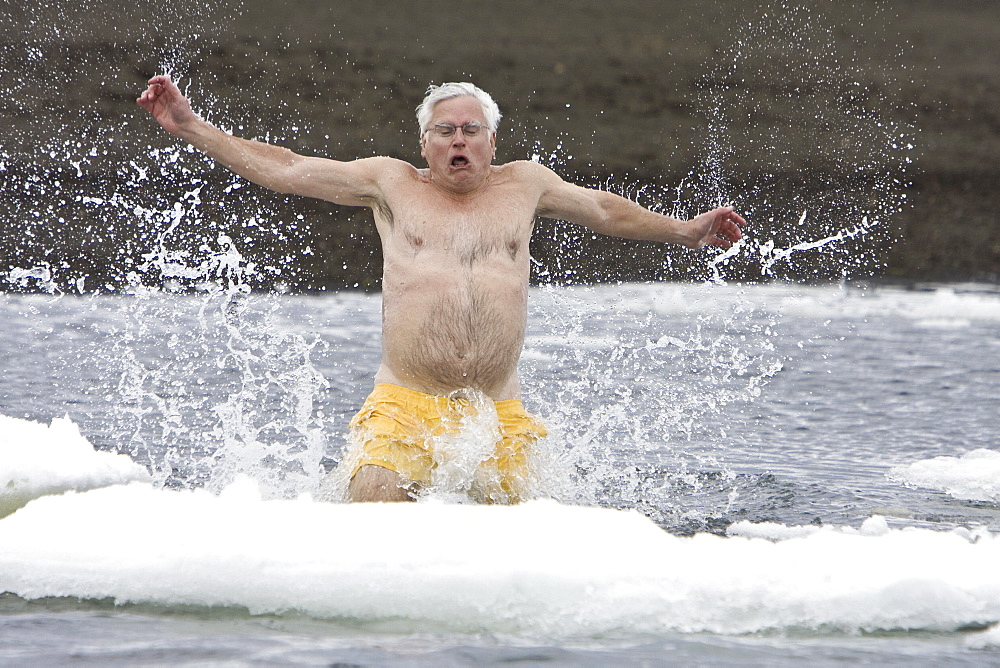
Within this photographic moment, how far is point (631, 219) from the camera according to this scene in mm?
4398

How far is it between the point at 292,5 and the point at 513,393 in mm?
14567

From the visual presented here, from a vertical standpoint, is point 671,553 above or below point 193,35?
below

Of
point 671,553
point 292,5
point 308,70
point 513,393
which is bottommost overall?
point 671,553

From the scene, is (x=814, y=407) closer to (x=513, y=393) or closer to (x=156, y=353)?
(x=513, y=393)

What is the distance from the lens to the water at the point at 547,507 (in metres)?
2.88

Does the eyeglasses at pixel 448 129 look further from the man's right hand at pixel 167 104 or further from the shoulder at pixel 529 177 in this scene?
the man's right hand at pixel 167 104

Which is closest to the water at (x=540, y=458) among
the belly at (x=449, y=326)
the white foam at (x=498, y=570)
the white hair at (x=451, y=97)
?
the white foam at (x=498, y=570)

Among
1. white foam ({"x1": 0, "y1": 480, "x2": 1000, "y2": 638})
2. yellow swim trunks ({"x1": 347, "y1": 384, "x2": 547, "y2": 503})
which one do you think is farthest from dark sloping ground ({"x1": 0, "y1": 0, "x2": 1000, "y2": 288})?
white foam ({"x1": 0, "y1": 480, "x2": 1000, "y2": 638})

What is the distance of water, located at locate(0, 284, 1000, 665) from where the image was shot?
2.88m

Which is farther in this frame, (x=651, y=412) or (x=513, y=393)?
(x=651, y=412)

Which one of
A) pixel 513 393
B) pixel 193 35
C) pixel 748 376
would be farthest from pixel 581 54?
pixel 513 393

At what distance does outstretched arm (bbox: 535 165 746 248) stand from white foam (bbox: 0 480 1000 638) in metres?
1.36

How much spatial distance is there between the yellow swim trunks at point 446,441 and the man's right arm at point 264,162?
0.66 m

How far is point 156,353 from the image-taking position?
661 cm
